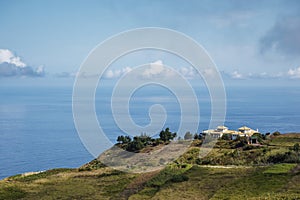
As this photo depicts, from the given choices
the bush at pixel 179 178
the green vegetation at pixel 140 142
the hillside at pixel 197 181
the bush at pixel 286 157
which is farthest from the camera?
the green vegetation at pixel 140 142

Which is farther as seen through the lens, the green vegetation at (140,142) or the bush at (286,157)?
the green vegetation at (140,142)

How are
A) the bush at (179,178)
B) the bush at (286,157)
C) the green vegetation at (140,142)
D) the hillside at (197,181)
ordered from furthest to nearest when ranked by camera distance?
the green vegetation at (140,142)
the bush at (286,157)
the bush at (179,178)
the hillside at (197,181)

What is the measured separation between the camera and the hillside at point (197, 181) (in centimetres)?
1559

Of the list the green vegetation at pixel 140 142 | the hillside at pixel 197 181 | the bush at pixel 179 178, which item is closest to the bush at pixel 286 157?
the hillside at pixel 197 181

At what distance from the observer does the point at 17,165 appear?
58500 mm

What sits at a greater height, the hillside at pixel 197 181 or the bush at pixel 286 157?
the bush at pixel 286 157

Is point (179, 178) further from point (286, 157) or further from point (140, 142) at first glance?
point (140, 142)

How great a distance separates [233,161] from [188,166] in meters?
3.35

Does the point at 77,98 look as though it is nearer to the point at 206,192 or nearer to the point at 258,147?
the point at 206,192

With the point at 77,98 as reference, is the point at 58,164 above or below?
below

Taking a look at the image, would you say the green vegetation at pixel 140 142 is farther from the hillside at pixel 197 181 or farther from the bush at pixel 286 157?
the bush at pixel 286 157

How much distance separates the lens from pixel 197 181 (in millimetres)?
18469

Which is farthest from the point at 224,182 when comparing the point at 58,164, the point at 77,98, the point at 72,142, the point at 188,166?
the point at 72,142

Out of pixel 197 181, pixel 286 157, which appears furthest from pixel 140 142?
pixel 197 181
